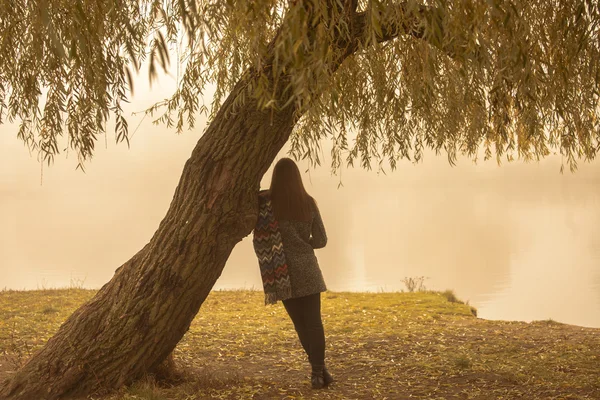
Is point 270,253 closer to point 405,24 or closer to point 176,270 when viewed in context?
point 176,270

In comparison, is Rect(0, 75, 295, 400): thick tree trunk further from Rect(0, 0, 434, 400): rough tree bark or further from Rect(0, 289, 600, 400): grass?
Rect(0, 289, 600, 400): grass

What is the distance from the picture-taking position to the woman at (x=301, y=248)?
12.8 feet

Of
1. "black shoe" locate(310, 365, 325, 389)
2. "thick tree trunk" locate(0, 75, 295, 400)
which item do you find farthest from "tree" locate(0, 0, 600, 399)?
"black shoe" locate(310, 365, 325, 389)

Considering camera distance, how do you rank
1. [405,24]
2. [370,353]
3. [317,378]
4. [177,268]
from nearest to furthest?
[405,24], [177,268], [317,378], [370,353]

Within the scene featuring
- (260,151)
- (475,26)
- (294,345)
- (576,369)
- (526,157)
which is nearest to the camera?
(475,26)

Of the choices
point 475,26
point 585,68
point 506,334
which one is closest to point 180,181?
point 475,26

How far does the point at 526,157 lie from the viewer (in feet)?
20.7

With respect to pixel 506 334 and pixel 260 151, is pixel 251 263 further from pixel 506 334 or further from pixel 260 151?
pixel 260 151

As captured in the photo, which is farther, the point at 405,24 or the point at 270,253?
the point at 270,253

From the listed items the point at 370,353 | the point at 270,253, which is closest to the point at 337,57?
the point at 270,253

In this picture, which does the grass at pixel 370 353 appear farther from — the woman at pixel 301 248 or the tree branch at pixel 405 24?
the tree branch at pixel 405 24

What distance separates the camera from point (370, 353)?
515 cm

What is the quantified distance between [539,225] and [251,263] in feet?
55.2

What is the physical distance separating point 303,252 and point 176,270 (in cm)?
80
